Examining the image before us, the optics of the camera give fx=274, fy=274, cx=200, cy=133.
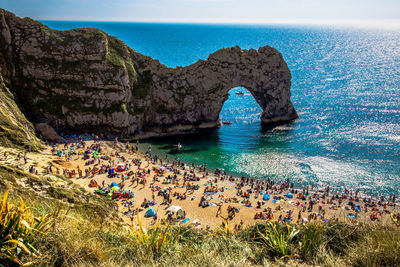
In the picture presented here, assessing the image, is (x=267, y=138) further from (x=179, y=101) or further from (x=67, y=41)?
(x=67, y=41)

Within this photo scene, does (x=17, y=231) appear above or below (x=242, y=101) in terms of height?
above

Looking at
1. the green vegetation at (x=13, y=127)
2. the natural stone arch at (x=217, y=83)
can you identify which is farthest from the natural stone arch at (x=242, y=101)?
the green vegetation at (x=13, y=127)

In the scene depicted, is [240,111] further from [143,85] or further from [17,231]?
[17,231]

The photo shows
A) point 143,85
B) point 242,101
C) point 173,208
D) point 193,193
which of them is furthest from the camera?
point 242,101

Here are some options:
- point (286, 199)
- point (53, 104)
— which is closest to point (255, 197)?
point (286, 199)

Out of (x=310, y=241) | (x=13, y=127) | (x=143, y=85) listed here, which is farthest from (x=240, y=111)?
(x=310, y=241)

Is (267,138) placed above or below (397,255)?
below

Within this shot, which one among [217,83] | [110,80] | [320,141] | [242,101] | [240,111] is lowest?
[320,141]

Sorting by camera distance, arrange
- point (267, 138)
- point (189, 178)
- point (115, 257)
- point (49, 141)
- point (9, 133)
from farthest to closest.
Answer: point (267, 138) → point (49, 141) → point (189, 178) → point (9, 133) → point (115, 257)
